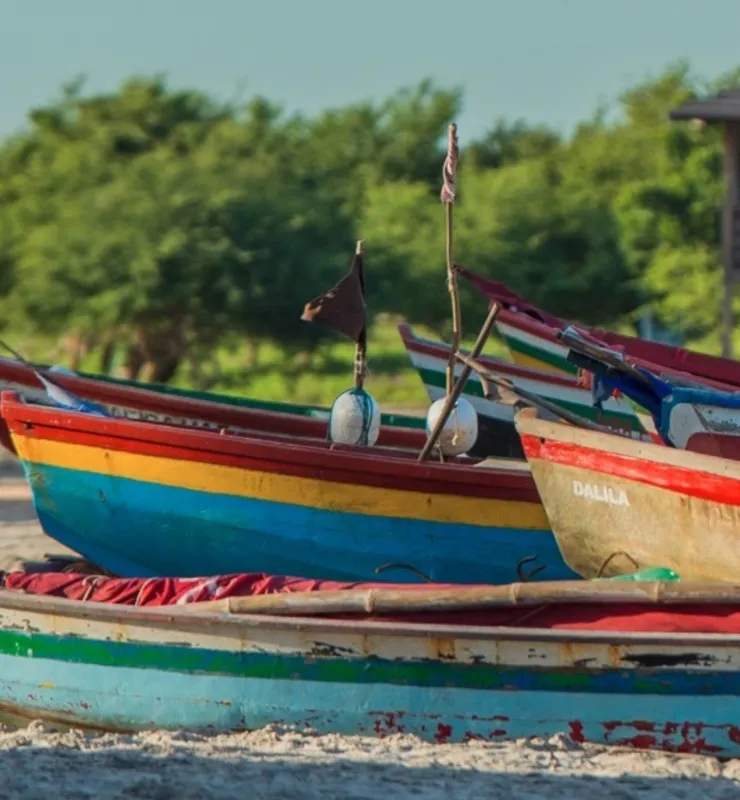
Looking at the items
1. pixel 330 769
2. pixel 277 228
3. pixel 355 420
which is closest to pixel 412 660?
pixel 330 769

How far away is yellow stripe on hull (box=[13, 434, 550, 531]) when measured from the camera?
29.1ft

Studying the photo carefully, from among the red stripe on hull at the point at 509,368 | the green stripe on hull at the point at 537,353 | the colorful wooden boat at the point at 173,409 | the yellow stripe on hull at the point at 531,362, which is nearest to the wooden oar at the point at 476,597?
the colorful wooden boat at the point at 173,409

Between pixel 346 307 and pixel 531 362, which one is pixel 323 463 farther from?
pixel 531 362

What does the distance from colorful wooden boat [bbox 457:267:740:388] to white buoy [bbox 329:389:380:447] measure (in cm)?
90

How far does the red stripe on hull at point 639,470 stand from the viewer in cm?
725

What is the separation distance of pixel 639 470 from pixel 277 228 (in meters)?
17.4

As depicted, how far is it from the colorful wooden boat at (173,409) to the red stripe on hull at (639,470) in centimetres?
305

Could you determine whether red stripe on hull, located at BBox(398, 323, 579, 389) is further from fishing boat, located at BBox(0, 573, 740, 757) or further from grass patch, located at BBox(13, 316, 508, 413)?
grass patch, located at BBox(13, 316, 508, 413)

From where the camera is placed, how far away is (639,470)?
751 cm

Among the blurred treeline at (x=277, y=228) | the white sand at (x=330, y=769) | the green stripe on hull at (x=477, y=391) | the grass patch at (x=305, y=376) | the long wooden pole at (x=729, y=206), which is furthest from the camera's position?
the grass patch at (x=305, y=376)

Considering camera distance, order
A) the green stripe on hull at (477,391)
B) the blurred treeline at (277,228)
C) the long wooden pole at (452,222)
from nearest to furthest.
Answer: the long wooden pole at (452,222), the green stripe on hull at (477,391), the blurred treeline at (277,228)

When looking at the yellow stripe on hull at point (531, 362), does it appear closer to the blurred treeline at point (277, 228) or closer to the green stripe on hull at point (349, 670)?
the green stripe on hull at point (349, 670)

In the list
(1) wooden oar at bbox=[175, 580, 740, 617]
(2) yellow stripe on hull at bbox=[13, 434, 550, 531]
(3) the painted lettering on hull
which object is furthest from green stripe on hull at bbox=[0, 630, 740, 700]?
(2) yellow stripe on hull at bbox=[13, 434, 550, 531]

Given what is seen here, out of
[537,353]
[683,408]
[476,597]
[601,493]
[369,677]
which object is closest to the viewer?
[476,597]
